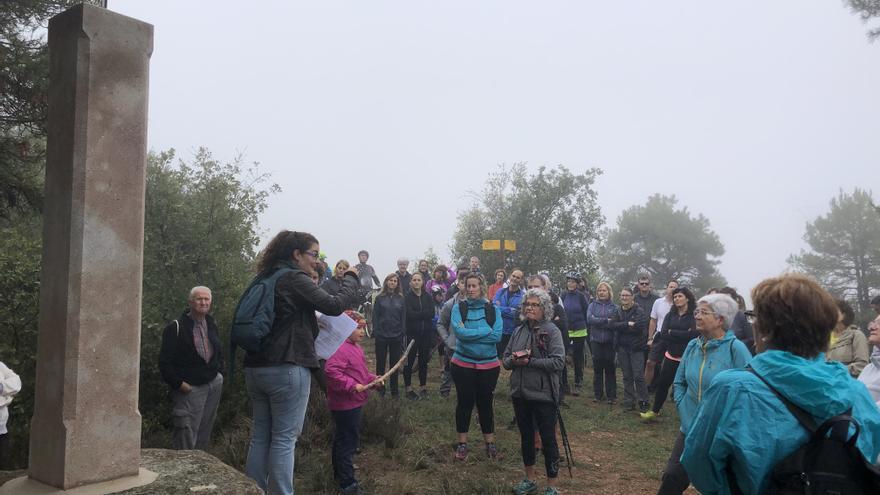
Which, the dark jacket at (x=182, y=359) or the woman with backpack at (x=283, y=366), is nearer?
the woman with backpack at (x=283, y=366)

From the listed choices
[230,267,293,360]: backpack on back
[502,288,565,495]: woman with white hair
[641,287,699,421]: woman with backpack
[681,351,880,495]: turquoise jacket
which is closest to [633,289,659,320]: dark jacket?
[641,287,699,421]: woman with backpack

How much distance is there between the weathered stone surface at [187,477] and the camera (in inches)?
129

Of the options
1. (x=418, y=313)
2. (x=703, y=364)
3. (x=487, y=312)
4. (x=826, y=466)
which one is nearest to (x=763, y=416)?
(x=826, y=466)

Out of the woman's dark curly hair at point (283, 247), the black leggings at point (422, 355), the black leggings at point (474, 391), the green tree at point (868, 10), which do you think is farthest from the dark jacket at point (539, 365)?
the green tree at point (868, 10)

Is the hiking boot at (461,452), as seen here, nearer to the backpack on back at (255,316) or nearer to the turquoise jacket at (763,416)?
the backpack on back at (255,316)

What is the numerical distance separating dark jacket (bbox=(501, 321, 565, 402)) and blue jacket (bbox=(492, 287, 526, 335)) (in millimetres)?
3386

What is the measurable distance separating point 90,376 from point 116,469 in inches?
20.2

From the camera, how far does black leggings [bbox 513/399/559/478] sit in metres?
5.79

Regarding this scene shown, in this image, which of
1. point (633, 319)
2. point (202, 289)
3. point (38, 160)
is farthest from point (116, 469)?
point (633, 319)

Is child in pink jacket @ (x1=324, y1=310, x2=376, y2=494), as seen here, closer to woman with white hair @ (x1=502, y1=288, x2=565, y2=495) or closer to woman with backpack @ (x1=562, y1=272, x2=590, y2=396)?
woman with white hair @ (x1=502, y1=288, x2=565, y2=495)

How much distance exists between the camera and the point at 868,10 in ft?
38.5

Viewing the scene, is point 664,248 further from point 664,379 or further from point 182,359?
point 182,359

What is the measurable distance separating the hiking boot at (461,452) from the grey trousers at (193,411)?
2.56m

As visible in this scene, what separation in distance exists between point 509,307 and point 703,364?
4.95 m
